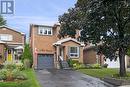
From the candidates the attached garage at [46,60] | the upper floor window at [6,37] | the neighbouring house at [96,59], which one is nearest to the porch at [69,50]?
the attached garage at [46,60]

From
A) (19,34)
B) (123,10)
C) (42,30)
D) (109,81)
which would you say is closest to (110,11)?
(123,10)

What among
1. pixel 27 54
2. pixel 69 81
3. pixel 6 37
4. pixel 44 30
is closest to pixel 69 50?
pixel 44 30

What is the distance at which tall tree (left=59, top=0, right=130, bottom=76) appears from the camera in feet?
90.0

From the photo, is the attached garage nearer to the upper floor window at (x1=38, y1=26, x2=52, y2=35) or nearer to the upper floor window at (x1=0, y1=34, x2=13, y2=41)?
the upper floor window at (x1=38, y1=26, x2=52, y2=35)

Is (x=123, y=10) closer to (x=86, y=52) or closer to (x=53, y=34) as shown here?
(x=53, y=34)

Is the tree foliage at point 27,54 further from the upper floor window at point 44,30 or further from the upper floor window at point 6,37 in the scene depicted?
the upper floor window at point 6,37

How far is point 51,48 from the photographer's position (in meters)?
52.2

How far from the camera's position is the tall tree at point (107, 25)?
2742 centimetres

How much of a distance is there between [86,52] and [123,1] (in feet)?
104

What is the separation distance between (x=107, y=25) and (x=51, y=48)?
81.0ft

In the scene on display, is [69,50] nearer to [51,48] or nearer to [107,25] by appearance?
[51,48]

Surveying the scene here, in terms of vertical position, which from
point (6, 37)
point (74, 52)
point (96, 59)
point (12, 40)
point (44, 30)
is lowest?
point (96, 59)

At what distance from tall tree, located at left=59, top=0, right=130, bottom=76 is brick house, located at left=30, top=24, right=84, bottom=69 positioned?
808 inches

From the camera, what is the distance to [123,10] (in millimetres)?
28375
